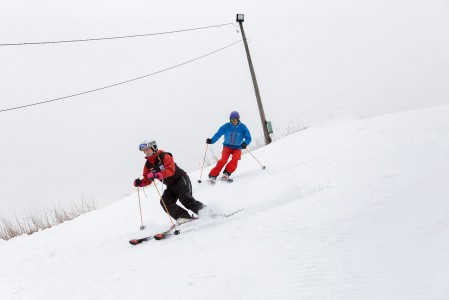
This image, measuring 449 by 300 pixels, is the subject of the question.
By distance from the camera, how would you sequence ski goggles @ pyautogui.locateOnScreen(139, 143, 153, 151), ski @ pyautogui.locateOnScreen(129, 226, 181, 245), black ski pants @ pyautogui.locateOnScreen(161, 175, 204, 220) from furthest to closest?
black ski pants @ pyautogui.locateOnScreen(161, 175, 204, 220) → ski goggles @ pyautogui.locateOnScreen(139, 143, 153, 151) → ski @ pyautogui.locateOnScreen(129, 226, 181, 245)

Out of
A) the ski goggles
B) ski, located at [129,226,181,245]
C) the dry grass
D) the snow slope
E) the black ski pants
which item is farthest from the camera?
the dry grass

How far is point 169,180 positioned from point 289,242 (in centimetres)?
248

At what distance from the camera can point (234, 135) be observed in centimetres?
884

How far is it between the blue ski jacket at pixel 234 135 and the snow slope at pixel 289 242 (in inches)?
35.9

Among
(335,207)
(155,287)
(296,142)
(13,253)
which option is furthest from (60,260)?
(296,142)

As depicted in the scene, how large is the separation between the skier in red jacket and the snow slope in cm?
34

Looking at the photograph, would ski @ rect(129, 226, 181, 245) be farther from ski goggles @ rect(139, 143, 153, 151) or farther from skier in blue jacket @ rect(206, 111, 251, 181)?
skier in blue jacket @ rect(206, 111, 251, 181)

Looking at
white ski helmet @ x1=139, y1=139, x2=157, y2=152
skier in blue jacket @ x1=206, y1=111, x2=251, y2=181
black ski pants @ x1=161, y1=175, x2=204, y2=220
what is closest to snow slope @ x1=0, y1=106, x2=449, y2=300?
black ski pants @ x1=161, y1=175, x2=204, y2=220

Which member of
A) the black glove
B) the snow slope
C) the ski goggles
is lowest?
the snow slope

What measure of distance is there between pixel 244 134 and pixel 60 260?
15.8ft

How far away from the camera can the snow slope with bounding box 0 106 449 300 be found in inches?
143

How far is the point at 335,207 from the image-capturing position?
528cm

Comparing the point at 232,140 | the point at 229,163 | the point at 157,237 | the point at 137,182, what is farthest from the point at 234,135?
the point at 157,237

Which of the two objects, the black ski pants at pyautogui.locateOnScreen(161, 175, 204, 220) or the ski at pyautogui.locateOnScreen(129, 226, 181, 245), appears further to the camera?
the black ski pants at pyautogui.locateOnScreen(161, 175, 204, 220)
